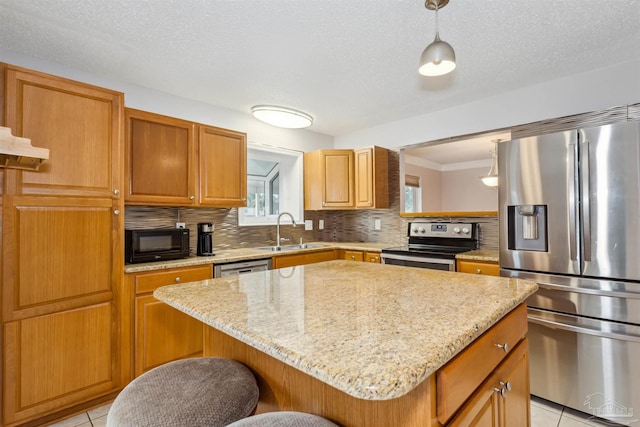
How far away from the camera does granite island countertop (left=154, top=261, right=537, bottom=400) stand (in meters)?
0.67

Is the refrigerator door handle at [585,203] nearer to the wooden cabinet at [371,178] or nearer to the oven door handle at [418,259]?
the oven door handle at [418,259]

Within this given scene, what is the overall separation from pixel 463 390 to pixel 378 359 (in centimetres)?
37

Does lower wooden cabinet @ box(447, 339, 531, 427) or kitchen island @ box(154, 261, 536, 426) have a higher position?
kitchen island @ box(154, 261, 536, 426)

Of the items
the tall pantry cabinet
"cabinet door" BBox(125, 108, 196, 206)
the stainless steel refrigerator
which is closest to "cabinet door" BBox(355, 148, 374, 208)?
the stainless steel refrigerator

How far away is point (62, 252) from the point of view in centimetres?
195

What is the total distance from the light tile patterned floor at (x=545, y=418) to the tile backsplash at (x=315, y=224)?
1.37 metres

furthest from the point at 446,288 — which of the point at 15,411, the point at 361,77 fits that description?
the point at 15,411

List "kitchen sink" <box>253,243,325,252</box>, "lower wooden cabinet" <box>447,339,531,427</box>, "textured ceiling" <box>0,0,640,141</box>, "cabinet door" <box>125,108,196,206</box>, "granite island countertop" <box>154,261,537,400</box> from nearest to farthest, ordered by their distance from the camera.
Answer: "granite island countertop" <box>154,261,537,400</box>, "lower wooden cabinet" <box>447,339,531,427</box>, "textured ceiling" <box>0,0,640,141</box>, "cabinet door" <box>125,108,196,206</box>, "kitchen sink" <box>253,243,325,252</box>

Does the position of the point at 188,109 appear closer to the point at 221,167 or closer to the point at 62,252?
the point at 221,167

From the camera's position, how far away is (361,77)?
267 centimetres

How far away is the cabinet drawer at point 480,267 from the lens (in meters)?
2.56

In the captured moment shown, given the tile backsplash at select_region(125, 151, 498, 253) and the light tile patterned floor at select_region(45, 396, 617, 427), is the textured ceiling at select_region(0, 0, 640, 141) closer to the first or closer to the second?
the tile backsplash at select_region(125, 151, 498, 253)

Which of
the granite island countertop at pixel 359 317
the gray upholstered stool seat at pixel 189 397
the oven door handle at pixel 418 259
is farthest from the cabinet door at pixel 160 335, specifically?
the oven door handle at pixel 418 259

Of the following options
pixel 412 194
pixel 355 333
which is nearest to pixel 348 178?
pixel 412 194
